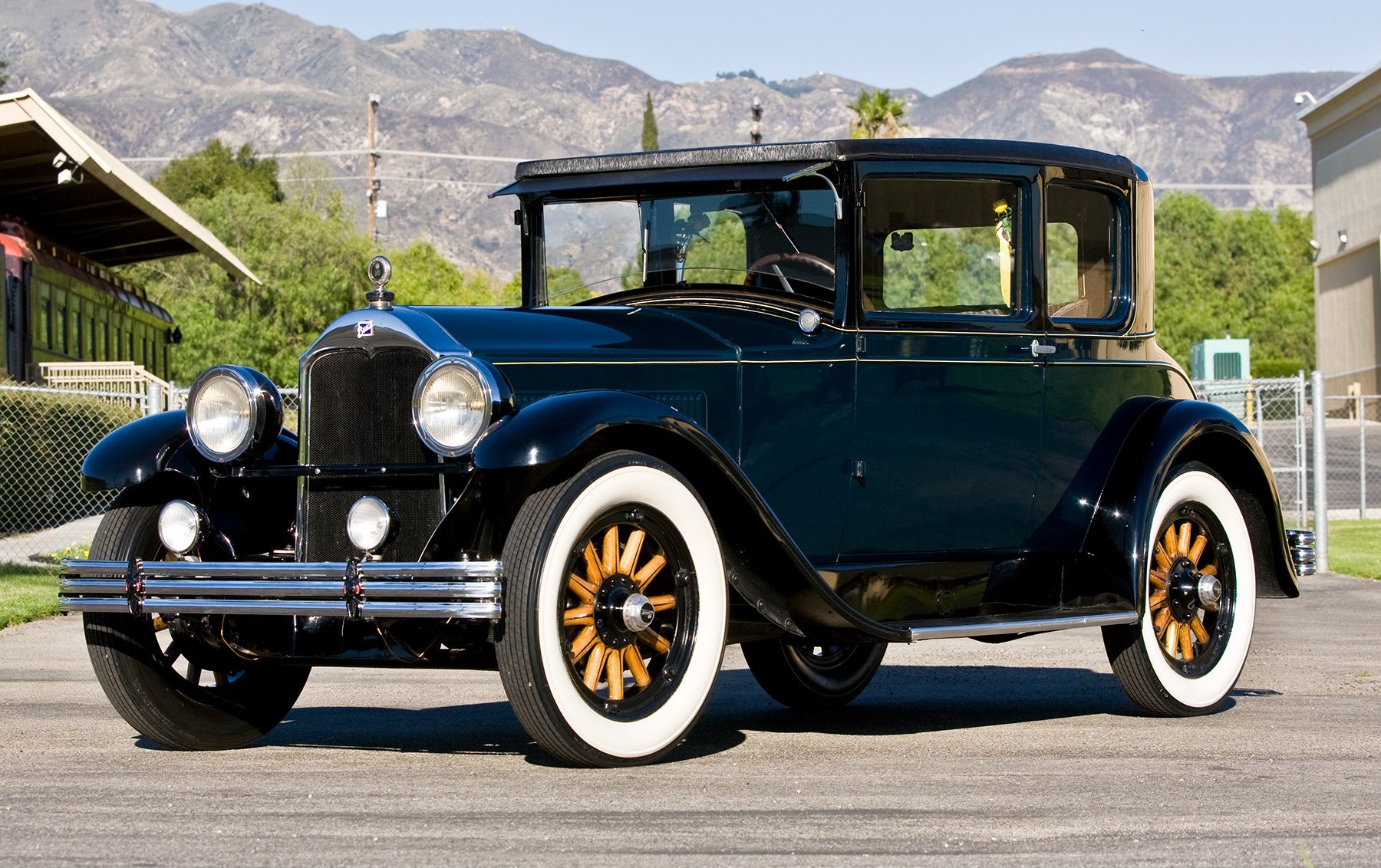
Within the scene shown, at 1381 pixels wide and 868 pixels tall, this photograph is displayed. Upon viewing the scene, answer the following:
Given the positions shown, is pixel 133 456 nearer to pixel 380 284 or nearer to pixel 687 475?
pixel 380 284

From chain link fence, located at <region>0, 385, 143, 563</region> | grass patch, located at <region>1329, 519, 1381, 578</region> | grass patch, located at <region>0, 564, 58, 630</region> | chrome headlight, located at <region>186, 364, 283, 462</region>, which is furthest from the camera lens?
chain link fence, located at <region>0, 385, 143, 563</region>

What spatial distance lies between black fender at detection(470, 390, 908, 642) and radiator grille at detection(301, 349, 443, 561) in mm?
326

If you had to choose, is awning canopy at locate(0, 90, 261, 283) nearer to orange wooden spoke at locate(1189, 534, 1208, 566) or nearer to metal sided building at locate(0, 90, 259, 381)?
metal sided building at locate(0, 90, 259, 381)

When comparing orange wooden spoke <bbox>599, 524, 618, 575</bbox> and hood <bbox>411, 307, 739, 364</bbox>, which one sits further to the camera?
hood <bbox>411, 307, 739, 364</bbox>

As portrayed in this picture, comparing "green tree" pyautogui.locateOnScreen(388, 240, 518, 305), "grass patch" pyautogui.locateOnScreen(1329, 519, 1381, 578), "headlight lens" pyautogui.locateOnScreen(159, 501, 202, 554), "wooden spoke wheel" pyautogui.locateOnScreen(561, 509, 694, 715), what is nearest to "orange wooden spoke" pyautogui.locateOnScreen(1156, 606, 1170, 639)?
"wooden spoke wheel" pyautogui.locateOnScreen(561, 509, 694, 715)

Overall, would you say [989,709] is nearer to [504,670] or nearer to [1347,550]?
[504,670]

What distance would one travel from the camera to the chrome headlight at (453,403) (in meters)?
5.09

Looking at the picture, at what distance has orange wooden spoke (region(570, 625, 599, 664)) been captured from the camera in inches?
199

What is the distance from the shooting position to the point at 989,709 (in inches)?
276

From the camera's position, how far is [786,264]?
635 centimetres

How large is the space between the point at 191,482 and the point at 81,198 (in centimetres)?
2252

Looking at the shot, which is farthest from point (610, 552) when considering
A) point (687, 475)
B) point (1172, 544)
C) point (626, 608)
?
point (1172, 544)

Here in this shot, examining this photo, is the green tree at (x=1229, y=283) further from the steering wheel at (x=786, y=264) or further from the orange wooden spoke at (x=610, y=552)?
the orange wooden spoke at (x=610, y=552)

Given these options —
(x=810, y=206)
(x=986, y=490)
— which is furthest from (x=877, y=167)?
(x=986, y=490)
